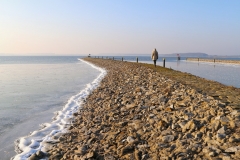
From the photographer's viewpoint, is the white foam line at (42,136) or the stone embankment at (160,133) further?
the white foam line at (42,136)

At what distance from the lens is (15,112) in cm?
1137

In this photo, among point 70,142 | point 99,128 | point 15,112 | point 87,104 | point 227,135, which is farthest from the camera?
point 87,104

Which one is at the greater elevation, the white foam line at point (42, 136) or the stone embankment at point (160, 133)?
the stone embankment at point (160, 133)

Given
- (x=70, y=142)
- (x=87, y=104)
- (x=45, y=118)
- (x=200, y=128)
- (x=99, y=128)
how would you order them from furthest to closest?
(x=87, y=104)
(x=45, y=118)
(x=99, y=128)
(x=70, y=142)
(x=200, y=128)

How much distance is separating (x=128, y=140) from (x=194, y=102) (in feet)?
10.4

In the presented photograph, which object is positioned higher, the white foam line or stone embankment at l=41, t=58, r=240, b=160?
stone embankment at l=41, t=58, r=240, b=160

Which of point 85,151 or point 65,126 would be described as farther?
point 65,126

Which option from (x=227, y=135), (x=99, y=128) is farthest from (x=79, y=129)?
(x=227, y=135)

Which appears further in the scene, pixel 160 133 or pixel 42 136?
pixel 42 136

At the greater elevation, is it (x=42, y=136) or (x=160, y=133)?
(x=160, y=133)

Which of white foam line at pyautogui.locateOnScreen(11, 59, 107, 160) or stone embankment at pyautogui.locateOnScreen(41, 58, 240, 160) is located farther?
white foam line at pyautogui.locateOnScreen(11, 59, 107, 160)

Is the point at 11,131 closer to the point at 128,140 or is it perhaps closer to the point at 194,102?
the point at 128,140

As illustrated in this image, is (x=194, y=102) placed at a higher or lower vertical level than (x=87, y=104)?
higher

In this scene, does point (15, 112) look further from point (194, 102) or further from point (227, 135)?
point (227, 135)
